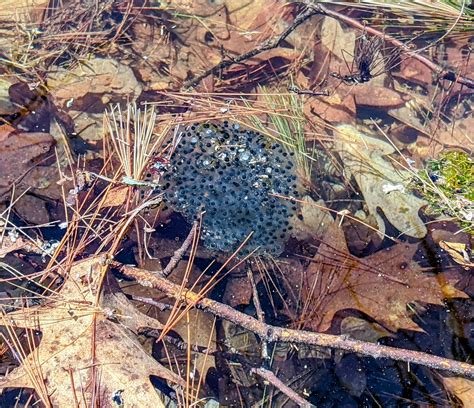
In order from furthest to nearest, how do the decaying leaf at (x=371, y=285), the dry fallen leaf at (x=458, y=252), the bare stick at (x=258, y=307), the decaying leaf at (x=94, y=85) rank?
the decaying leaf at (x=94, y=85), the dry fallen leaf at (x=458, y=252), the decaying leaf at (x=371, y=285), the bare stick at (x=258, y=307)

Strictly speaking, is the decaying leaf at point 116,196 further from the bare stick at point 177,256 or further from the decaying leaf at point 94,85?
the decaying leaf at point 94,85

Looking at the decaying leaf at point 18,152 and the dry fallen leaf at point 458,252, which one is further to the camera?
the decaying leaf at point 18,152

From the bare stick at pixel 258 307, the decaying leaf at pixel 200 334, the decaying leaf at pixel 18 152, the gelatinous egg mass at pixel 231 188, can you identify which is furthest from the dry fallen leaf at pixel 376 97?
the decaying leaf at pixel 18 152

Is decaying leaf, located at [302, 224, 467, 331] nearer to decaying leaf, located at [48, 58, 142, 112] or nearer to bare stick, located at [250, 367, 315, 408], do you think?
bare stick, located at [250, 367, 315, 408]

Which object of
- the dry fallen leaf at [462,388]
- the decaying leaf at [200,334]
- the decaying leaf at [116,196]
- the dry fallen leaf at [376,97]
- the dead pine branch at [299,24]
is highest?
the dead pine branch at [299,24]

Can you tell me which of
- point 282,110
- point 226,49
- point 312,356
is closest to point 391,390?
point 312,356

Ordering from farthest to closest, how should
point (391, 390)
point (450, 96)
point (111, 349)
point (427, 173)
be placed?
1. point (450, 96)
2. point (427, 173)
3. point (391, 390)
4. point (111, 349)

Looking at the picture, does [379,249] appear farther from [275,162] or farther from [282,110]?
[282,110]
